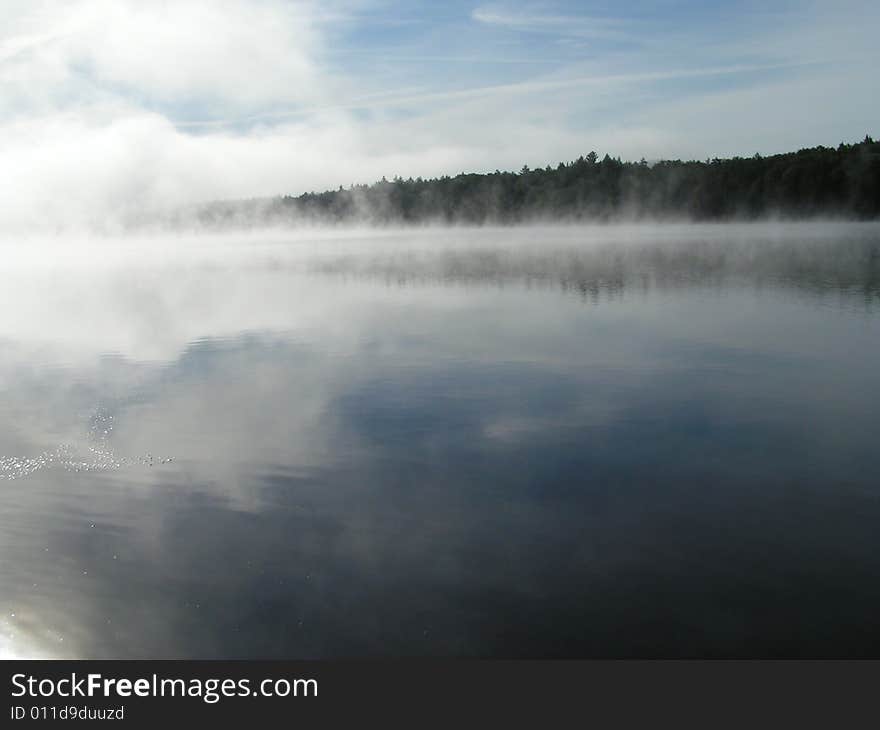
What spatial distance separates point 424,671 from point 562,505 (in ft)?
15.7

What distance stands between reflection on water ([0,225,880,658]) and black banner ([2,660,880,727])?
0.27 meters

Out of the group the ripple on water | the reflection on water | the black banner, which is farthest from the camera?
the ripple on water

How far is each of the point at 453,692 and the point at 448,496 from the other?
5183mm

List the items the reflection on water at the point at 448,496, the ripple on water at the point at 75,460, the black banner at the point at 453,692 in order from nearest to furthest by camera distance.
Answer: the black banner at the point at 453,692
the reflection on water at the point at 448,496
the ripple on water at the point at 75,460

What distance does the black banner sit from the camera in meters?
7.95

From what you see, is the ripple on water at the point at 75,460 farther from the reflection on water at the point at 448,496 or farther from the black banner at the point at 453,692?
the black banner at the point at 453,692

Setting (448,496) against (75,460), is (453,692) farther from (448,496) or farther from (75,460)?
(75,460)

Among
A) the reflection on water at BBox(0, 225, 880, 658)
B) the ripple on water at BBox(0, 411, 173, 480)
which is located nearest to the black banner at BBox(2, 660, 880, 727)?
the reflection on water at BBox(0, 225, 880, 658)

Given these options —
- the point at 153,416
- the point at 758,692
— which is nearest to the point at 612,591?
the point at 758,692

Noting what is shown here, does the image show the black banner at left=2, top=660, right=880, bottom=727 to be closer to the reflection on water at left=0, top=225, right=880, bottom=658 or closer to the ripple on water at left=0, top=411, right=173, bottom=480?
the reflection on water at left=0, top=225, right=880, bottom=658

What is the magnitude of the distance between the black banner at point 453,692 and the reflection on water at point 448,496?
0.27m

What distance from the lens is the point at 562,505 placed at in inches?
495

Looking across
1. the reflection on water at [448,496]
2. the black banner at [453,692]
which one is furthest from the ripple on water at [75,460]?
the black banner at [453,692]

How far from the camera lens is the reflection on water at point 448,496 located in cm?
918
